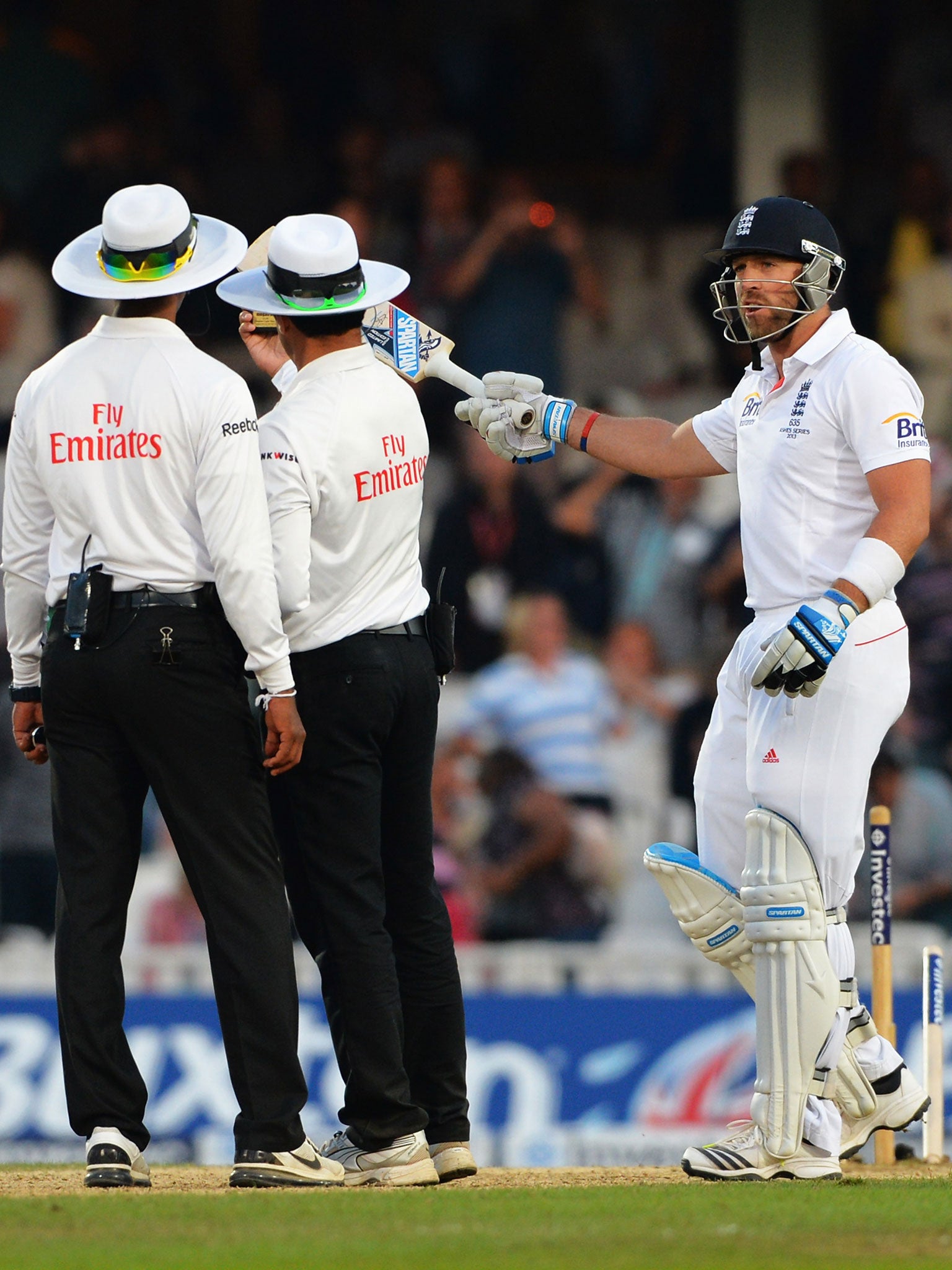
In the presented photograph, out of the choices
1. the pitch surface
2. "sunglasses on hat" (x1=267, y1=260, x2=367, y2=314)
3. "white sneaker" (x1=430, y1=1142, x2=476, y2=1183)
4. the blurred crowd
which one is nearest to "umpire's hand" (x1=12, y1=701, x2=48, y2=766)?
the pitch surface

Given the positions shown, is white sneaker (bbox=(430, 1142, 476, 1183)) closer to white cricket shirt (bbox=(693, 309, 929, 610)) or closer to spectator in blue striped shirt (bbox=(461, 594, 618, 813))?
white cricket shirt (bbox=(693, 309, 929, 610))

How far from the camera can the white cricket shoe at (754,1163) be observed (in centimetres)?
501

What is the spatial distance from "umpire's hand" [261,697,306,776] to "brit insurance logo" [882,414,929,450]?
1.59 m

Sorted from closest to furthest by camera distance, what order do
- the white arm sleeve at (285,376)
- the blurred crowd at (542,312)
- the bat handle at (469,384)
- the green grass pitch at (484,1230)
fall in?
1. the green grass pitch at (484,1230)
2. the white arm sleeve at (285,376)
3. the bat handle at (469,384)
4. the blurred crowd at (542,312)

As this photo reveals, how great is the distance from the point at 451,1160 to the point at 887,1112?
1139 mm

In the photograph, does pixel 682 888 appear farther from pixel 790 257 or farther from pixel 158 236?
pixel 158 236

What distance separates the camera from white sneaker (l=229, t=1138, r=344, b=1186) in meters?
4.79

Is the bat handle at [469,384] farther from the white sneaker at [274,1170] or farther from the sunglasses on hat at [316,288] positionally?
the white sneaker at [274,1170]

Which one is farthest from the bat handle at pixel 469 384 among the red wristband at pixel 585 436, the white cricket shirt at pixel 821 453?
the white cricket shirt at pixel 821 453

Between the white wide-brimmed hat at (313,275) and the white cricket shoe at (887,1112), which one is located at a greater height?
the white wide-brimmed hat at (313,275)

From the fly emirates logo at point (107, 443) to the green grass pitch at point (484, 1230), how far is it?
1668 millimetres

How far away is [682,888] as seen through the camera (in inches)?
207

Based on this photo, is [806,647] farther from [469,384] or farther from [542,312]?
[542,312]

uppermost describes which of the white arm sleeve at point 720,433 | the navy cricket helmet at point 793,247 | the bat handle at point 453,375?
the navy cricket helmet at point 793,247
